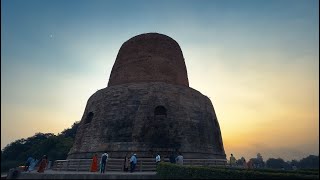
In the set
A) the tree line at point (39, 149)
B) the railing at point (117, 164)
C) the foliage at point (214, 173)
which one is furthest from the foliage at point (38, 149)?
the foliage at point (214, 173)

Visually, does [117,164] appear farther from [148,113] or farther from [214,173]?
[214,173]

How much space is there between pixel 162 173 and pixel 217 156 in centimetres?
866

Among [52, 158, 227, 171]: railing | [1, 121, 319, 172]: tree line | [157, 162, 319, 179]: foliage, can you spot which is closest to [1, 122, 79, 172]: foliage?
[1, 121, 319, 172]: tree line

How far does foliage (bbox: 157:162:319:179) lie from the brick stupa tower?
198 inches

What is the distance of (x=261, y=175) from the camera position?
7.31 m

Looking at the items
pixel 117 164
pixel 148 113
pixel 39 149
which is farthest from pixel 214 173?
pixel 39 149

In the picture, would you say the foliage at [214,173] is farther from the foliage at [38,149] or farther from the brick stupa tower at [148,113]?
the foliage at [38,149]

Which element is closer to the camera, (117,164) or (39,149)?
(117,164)

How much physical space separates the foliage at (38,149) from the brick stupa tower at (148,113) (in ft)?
78.0

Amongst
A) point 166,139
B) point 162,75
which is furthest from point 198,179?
point 162,75

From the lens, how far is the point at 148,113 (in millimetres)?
16906

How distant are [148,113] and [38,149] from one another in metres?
34.0

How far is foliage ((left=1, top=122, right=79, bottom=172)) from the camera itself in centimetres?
4012

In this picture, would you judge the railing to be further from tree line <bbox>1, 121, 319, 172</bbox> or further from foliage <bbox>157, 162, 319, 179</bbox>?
tree line <bbox>1, 121, 319, 172</bbox>
